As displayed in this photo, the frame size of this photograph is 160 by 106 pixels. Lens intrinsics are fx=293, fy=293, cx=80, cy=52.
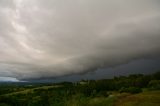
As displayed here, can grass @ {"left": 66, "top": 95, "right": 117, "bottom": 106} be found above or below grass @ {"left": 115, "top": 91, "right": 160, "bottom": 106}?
above

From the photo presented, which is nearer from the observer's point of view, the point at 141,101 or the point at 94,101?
Answer: the point at 141,101

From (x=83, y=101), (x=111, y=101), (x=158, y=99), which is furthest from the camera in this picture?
(x=83, y=101)

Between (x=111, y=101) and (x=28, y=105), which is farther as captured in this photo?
(x=28, y=105)

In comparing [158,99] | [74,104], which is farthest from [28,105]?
[158,99]

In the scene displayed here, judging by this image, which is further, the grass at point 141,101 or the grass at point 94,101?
the grass at point 94,101

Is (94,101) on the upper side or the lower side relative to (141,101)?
upper

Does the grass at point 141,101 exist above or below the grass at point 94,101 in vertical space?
below

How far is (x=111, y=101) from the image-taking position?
15988 cm

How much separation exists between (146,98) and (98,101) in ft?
107

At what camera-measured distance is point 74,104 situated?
180375mm

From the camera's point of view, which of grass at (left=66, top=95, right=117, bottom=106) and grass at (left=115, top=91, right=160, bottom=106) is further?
grass at (left=66, top=95, right=117, bottom=106)

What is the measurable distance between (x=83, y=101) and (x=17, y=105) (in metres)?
45.2

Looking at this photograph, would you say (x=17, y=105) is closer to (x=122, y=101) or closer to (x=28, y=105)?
(x=28, y=105)

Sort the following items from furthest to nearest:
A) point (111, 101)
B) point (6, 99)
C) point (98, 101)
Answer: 1. point (6, 99)
2. point (98, 101)
3. point (111, 101)
